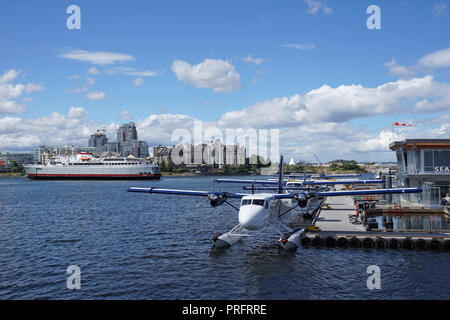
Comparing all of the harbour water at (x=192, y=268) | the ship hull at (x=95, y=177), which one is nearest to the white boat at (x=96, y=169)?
the ship hull at (x=95, y=177)

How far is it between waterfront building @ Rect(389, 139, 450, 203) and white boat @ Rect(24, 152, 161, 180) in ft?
361

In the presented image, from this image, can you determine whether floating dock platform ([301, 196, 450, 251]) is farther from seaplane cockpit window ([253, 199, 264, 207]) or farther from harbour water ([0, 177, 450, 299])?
seaplane cockpit window ([253, 199, 264, 207])

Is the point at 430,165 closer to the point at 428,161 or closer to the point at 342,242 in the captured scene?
the point at 428,161

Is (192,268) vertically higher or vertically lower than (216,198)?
lower

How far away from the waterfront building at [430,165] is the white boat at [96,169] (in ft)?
361

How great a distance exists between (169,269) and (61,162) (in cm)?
13595

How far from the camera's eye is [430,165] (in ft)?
133

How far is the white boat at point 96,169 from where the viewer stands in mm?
138125

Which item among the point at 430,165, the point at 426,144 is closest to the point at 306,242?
the point at 426,144

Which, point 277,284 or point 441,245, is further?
point 441,245

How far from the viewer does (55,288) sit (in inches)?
740

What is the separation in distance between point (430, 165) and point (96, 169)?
121531 mm
